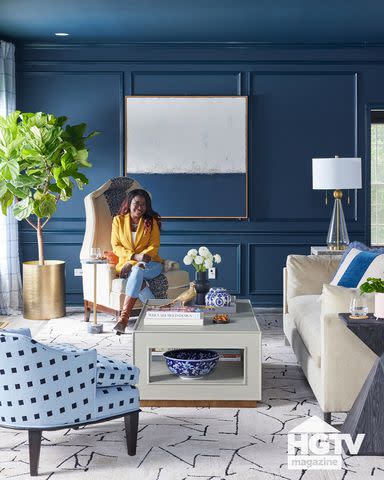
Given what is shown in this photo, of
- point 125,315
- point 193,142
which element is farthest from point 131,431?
point 193,142

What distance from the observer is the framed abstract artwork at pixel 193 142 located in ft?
22.5

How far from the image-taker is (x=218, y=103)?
684cm

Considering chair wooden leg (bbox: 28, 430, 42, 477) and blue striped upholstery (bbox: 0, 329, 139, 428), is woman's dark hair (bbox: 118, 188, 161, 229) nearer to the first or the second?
blue striped upholstery (bbox: 0, 329, 139, 428)

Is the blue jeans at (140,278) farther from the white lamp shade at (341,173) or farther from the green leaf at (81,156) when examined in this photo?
the white lamp shade at (341,173)

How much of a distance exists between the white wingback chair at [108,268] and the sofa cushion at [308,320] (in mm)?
1214

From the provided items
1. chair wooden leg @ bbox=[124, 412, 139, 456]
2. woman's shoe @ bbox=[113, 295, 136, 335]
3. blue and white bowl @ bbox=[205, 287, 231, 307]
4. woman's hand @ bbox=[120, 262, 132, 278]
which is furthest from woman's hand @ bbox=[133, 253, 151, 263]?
chair wooden leg @ bbox=[124, 412, 139, 456]

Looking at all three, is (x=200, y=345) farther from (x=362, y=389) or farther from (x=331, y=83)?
(x=331, y=83)

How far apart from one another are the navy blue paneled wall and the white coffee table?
10.3ft

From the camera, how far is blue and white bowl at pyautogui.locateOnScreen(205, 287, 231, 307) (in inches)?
172

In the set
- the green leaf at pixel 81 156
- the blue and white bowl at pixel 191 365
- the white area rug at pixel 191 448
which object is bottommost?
the white area rug at pixel 191 448

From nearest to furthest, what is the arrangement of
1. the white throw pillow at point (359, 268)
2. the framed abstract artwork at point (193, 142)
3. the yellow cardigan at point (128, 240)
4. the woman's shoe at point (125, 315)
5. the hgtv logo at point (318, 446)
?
the hgtv logo at point (318, 446)
the white throw pillow at point (359, 268)
the woman's shoe at point (125, 315)
the yellow cardigan at point (128, 240)
the framed abstract artwork at point (193, 142)

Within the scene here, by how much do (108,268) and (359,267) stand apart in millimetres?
2275

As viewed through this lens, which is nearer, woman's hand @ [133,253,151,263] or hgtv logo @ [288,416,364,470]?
hgtv logo @ [288,416,364,470]

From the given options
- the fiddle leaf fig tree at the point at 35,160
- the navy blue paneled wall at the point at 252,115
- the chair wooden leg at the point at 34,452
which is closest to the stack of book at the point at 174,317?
the chair wooden leg at the point at 34,452
